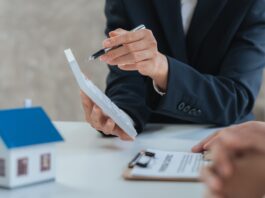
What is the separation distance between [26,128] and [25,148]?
42 millimetres

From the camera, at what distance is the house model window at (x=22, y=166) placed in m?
0.76

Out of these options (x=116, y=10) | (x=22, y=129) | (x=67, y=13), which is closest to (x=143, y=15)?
(x=116, y=10)

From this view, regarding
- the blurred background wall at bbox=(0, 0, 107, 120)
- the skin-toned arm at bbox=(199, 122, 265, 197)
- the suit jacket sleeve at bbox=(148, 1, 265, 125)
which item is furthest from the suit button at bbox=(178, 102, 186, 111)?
the blurred background wall at bbox=(0, 0, 107, 120)

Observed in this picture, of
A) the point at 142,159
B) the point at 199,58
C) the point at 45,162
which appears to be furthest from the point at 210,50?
the point at 45,162

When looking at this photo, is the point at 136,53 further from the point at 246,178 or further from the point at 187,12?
the point at 246,178

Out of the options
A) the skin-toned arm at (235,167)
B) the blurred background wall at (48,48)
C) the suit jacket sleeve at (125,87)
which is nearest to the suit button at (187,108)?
the suit jacket sleeve at (125,87)

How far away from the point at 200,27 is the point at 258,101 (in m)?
0.60

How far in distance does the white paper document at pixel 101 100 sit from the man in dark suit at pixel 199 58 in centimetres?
11

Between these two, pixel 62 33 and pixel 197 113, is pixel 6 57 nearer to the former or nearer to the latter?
pixel 62 33

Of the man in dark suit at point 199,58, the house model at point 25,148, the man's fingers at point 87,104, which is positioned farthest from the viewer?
the man in dark suit at point 199,58

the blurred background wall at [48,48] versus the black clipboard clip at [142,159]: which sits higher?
the black clipboard clip at [142,159]

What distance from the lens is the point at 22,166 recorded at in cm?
77

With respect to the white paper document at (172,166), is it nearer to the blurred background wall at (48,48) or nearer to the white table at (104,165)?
the white table at (104,165)

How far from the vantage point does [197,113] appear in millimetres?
1271
